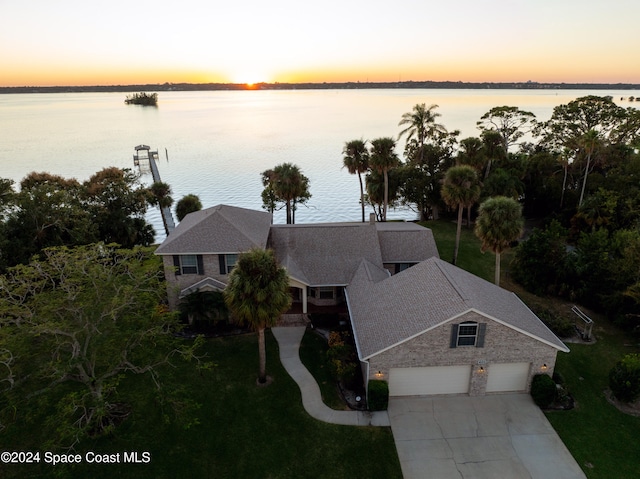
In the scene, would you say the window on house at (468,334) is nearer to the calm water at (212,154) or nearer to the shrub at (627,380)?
the shrub at (627,380)

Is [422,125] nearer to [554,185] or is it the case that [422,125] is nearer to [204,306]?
[554,185]

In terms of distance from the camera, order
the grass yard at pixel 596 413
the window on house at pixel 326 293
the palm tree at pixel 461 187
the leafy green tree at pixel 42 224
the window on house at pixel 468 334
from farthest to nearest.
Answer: the palm tree at pixel 461 187 → the window on house at pixel 326 293 → the leafy green tree at pixel 42 224 → the window on house at pixel 468 334 → the grass yard at pixel 596 413

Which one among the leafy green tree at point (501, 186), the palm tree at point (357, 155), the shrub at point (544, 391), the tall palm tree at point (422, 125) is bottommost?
the shrub at point (544, 391)

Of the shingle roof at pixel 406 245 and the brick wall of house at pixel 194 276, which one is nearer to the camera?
the brick wall of house at pixel 194 276

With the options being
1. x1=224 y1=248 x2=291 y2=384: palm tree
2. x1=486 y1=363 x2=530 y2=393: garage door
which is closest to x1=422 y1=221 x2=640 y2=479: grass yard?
x1=486 y1=363 x2=530 y2=393: garage door

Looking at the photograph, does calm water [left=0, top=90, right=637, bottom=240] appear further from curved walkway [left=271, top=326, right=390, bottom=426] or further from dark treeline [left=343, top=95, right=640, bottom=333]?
curved walkway [left=271, top=326, right=390, bottom=426]

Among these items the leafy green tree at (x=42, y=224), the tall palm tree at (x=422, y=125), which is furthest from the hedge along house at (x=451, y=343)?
the tall palm tree at (x=422, y=125)

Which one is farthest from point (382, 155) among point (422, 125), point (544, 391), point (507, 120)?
point (544, 391)
